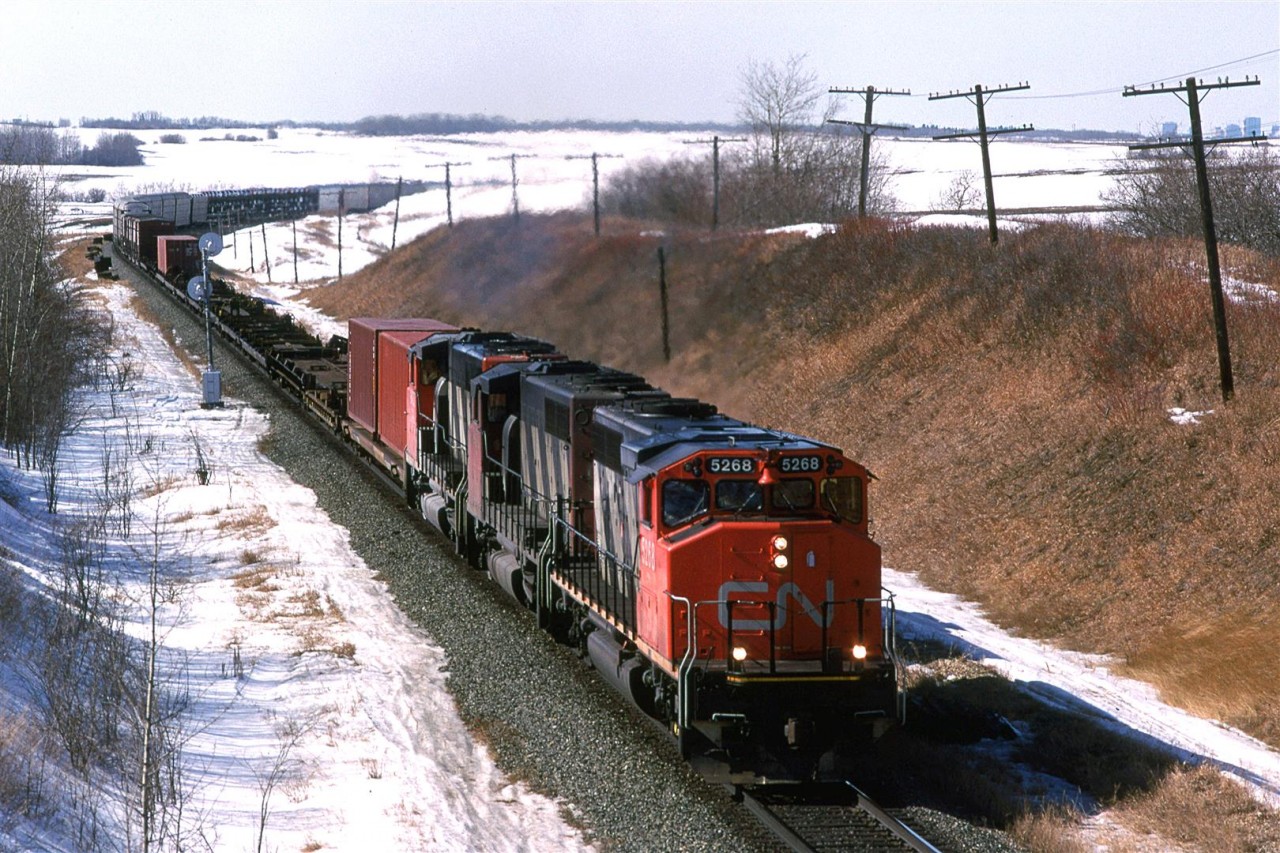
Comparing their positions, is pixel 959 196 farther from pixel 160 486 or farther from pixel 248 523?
pixel 248 523

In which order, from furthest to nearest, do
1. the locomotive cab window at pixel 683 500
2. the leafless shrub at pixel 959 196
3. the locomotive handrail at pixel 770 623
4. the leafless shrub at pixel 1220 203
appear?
the leafless shrub at pixel 959 196, the leafless shrub at pixel 1220 203, the locomotive cab window at pixel 683 500, the locomotive handrail at pixel 770 623

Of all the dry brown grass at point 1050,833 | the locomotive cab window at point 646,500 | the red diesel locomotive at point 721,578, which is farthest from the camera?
the locomotive cab window at point 646,500

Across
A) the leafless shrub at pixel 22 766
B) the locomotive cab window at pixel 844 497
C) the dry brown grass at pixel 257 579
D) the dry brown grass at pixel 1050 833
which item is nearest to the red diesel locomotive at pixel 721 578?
the locomotive cab window at pixel 844 497

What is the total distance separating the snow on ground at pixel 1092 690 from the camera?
53.7ft

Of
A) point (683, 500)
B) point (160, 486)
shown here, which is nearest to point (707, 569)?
point (683, 500)

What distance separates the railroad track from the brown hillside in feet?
24.3

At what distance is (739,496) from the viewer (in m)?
14.3

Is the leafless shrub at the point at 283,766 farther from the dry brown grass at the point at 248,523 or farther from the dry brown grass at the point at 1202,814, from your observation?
the dry brown grass at the point at 248,523

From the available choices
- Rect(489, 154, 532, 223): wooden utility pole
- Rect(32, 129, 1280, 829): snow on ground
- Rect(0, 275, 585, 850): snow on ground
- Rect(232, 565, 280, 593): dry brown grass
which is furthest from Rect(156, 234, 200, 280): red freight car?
Rect(232, 565, 280, 593): dry brown grass

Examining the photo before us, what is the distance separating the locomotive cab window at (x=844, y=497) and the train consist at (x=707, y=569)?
2 centimetres

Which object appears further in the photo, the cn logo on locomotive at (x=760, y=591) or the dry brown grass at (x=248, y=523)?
the dry brown grass at (x=248, y=523)

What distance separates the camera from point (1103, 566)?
2609cm

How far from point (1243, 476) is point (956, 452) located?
8954 mm

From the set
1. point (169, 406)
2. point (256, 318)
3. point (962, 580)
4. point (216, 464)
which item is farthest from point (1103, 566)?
point (256, 318)
